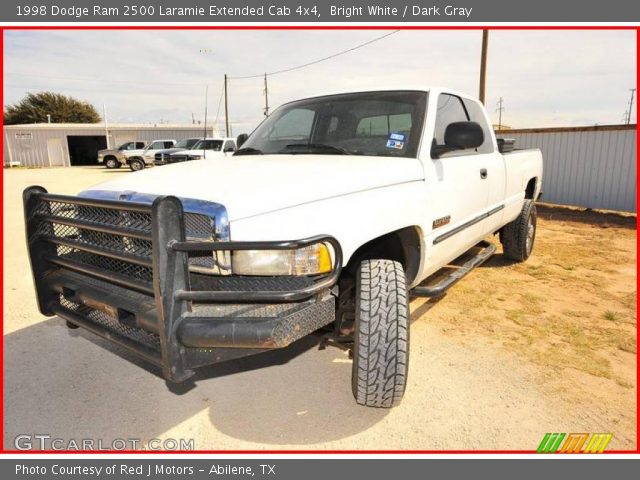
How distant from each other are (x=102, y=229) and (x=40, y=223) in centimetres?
78

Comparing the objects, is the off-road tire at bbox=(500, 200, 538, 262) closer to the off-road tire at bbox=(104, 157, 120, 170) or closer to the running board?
the running board

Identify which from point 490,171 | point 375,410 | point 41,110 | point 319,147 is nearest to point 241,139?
point 319,147

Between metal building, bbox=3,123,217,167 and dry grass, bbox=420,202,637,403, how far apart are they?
1449 inches

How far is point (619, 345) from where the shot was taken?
3.50m

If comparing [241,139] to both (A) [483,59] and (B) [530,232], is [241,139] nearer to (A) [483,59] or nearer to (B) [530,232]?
(B) [530,232]

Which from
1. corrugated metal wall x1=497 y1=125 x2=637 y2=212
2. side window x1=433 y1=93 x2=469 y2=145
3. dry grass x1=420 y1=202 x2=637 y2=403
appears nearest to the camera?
dry grass x1=420 y1=202 x2=637 y2=403

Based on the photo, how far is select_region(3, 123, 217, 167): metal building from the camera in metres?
35.9

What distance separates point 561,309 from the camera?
4.25 m

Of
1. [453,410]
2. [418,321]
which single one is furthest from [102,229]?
[418,321]

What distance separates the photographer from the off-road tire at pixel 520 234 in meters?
5.48

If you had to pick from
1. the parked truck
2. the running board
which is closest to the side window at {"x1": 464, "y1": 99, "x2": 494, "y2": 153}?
the running board

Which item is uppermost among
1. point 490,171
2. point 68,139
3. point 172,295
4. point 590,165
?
point 68,139

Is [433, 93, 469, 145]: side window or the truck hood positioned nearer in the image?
the truck hood

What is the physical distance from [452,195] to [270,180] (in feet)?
5.29
